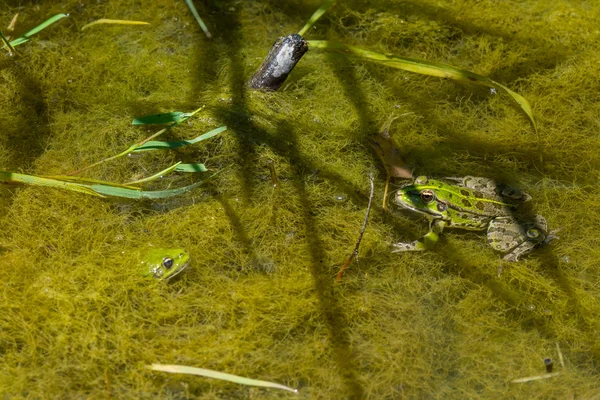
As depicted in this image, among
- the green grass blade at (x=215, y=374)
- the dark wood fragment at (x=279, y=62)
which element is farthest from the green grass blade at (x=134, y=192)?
the dark wood fragment at (x=279, y=62)

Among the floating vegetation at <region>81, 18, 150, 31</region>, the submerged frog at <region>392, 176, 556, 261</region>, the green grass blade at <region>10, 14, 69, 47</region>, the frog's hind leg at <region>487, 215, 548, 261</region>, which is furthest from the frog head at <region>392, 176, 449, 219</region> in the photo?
the green grass blade at <region>10, 14, 69, 47</region>

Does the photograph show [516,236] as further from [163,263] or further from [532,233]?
[163,263]

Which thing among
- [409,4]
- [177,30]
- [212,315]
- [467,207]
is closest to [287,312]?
[212,315]

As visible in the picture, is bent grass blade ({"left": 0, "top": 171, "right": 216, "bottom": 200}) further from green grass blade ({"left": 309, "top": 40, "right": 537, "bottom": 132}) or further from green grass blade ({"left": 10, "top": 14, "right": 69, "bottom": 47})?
green grass blade ({"left": 309, "top": 40, "right": 537, "bottom": 132})

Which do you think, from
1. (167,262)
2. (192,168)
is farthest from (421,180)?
(167,262)

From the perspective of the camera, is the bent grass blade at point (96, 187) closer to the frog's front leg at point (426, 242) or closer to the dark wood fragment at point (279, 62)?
the dark wood fragment at point (279, 62)

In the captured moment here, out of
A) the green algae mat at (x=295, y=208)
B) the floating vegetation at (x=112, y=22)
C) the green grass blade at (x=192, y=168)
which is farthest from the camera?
the floating vegetation at (x=112, y=22)
